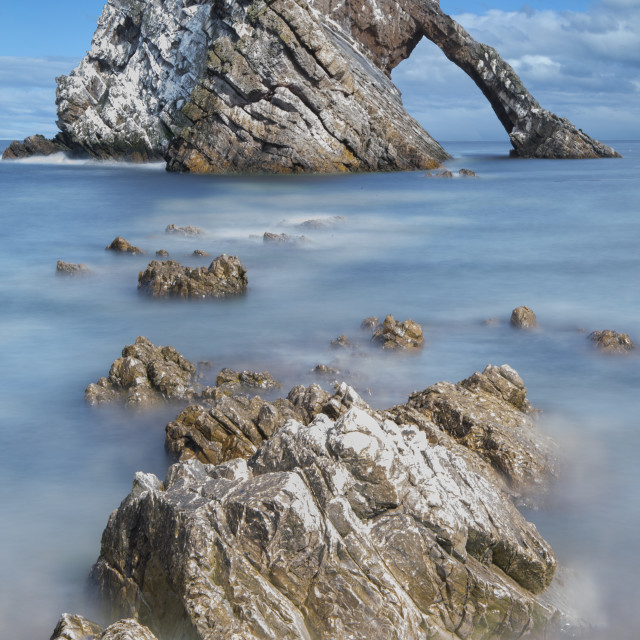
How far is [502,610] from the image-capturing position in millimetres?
5410

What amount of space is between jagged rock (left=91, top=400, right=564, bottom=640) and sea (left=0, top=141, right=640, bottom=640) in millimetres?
731

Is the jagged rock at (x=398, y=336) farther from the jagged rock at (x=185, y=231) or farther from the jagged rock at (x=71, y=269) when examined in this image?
the jagged rock at (x=185, y=231)

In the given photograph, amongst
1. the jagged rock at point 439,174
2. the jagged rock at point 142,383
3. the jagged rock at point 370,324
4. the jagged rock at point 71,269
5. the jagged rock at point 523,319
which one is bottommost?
the jagged rock at point 71,269

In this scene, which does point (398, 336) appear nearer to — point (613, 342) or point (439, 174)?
point (613, 342)

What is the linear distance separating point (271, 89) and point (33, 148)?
105 ft

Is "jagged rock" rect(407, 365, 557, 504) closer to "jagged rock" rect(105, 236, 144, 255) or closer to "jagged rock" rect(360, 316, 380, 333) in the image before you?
"jagged rock" rect(360, 316, 380, 333)

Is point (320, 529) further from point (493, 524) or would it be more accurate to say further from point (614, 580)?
point (614, 580)

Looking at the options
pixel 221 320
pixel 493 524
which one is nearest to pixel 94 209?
pixel 221 320

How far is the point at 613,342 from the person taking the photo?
11.9 meters

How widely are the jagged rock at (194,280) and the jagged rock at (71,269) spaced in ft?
8.65

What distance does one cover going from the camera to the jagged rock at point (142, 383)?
9.70m

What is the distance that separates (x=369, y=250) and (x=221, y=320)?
29.8ft

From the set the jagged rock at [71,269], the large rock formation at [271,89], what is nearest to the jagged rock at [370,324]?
the jagged rock at [71,269]

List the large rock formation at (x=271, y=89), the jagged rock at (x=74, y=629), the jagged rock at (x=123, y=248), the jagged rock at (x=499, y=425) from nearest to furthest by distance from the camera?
the jagged rock at (x=74, y=629) < the jagged rock at (x=499, y=425) < the jagged rock at (x=123, y=248) < the large rock formation at (x=271, y=89)
